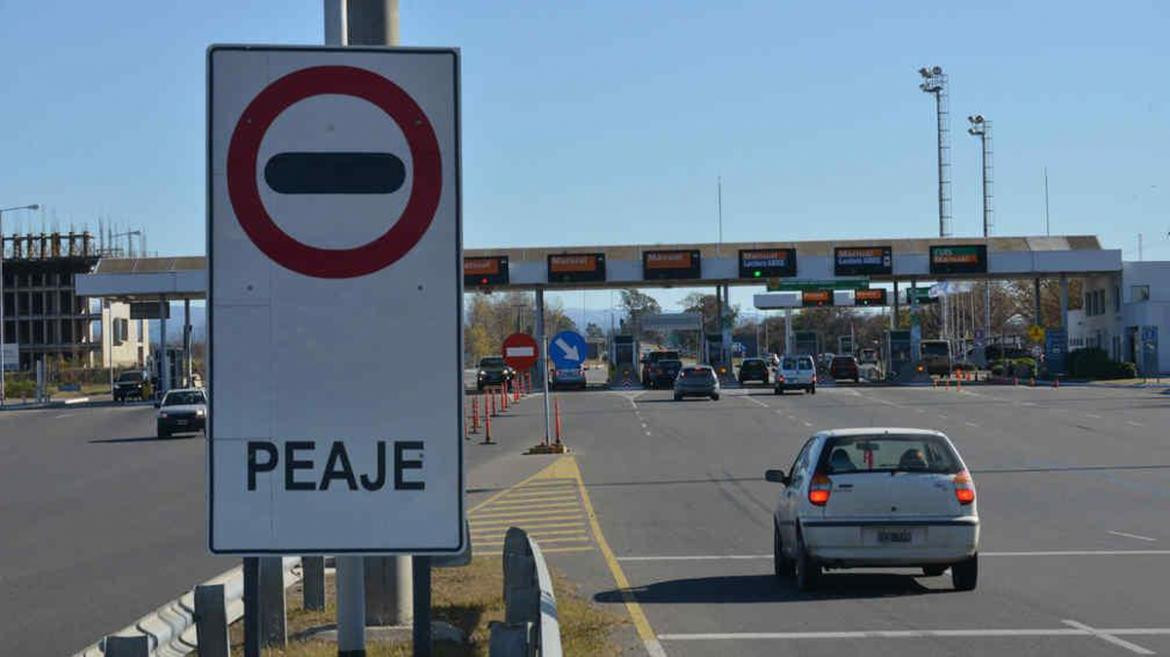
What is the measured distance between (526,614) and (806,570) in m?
6.29

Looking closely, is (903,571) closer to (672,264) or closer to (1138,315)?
(672,264)

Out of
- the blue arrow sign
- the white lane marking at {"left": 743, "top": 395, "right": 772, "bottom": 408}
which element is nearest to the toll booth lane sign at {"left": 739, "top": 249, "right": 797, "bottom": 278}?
the white lane marking at {"left": 743, "top": 395, "right": 772, "bottom": 408}

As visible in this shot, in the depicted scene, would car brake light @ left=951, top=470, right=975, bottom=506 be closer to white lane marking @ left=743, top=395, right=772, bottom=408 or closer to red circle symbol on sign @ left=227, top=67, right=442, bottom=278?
red circle symbol on sign @ left=227, top=67, right=442, bottom=278

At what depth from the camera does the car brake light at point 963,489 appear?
13898 mm

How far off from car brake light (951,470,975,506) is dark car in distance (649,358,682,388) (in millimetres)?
61334

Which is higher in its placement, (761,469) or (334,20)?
(334,20)

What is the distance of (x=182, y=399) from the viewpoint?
4538cm

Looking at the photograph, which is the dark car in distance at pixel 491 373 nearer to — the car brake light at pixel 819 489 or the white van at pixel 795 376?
the white van at pixel 795 376

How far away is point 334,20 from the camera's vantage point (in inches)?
219

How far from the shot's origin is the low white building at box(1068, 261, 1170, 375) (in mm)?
75062

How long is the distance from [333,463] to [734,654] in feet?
23.2

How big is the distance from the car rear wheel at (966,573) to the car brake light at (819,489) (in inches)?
→ 53.6

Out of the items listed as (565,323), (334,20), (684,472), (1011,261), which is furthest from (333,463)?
(565,323)

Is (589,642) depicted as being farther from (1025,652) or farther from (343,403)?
(343,403)
